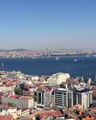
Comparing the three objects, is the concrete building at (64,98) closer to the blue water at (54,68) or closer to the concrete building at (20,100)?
the concrete building at (20,100)

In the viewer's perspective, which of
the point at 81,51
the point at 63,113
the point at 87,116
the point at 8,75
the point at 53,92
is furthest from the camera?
the point at 81,51

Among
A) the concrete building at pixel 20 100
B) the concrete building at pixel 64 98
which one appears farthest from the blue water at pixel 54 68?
the concrete building at pixel 20 100

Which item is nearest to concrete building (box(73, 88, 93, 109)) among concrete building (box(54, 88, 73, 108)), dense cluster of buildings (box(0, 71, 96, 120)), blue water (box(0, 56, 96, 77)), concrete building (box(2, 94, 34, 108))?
dense cluster of buildings (box(0, 71, 96, 120))

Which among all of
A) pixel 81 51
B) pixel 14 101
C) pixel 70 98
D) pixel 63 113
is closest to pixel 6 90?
pixel 14 101

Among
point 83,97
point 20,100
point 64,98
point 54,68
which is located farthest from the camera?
point 54,68

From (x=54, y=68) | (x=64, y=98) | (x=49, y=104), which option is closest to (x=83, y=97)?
(x=64, y=98)

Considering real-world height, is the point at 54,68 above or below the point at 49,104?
below

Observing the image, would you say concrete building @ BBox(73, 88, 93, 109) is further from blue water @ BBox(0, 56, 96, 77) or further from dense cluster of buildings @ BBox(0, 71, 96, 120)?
blue water @ BBox(0, 56, 96, 77)

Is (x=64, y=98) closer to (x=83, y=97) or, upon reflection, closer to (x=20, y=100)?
(x=83, y=97)

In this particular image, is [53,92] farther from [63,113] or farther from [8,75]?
[8,75]
